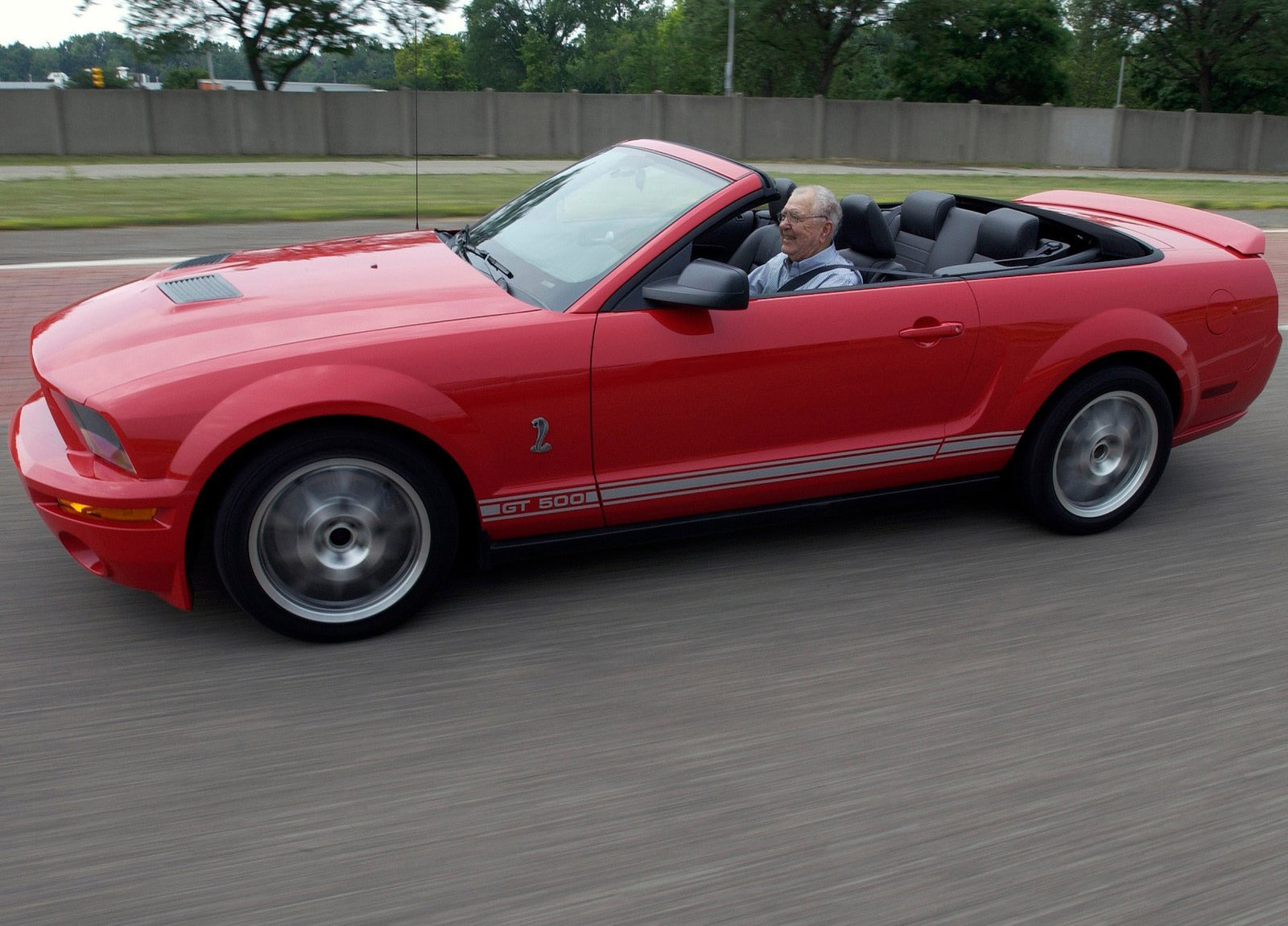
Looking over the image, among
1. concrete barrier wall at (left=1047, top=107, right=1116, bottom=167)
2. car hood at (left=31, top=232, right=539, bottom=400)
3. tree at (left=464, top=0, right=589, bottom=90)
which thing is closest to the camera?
car hood at (left=31, top=232, right=539, bottom=400)

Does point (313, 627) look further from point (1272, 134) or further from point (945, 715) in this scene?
point (1272, 134)

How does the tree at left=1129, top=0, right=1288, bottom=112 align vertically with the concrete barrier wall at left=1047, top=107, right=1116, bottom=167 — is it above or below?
above

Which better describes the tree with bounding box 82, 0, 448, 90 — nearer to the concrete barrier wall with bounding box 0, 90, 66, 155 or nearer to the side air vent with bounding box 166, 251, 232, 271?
the concrete barrier wall with bounding box 0, 90, 66, 155

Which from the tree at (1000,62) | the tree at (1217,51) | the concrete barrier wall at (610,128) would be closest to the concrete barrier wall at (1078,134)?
the concrete barrier wall at (610,128)

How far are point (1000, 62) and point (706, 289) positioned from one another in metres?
56.6

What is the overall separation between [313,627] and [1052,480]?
282 centimetres

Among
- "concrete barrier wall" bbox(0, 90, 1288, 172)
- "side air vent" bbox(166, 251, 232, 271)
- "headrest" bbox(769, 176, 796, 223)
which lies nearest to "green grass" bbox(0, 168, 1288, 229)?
"side air vent" bbox(166, 251, 232, 271)

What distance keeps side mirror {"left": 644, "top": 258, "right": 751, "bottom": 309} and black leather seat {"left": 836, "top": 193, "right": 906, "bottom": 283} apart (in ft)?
4.15

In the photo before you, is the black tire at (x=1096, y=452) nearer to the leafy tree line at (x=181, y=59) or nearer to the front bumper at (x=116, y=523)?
the front bumper at (x=116, y=523)

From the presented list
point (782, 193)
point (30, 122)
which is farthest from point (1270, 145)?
point (782, 193)

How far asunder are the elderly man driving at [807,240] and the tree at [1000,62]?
47384 mm

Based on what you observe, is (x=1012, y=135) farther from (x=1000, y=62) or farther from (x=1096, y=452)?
(x=1096, y=452)

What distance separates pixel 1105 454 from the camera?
477cm

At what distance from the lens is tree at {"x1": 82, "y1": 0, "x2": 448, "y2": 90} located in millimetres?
→ 36250
